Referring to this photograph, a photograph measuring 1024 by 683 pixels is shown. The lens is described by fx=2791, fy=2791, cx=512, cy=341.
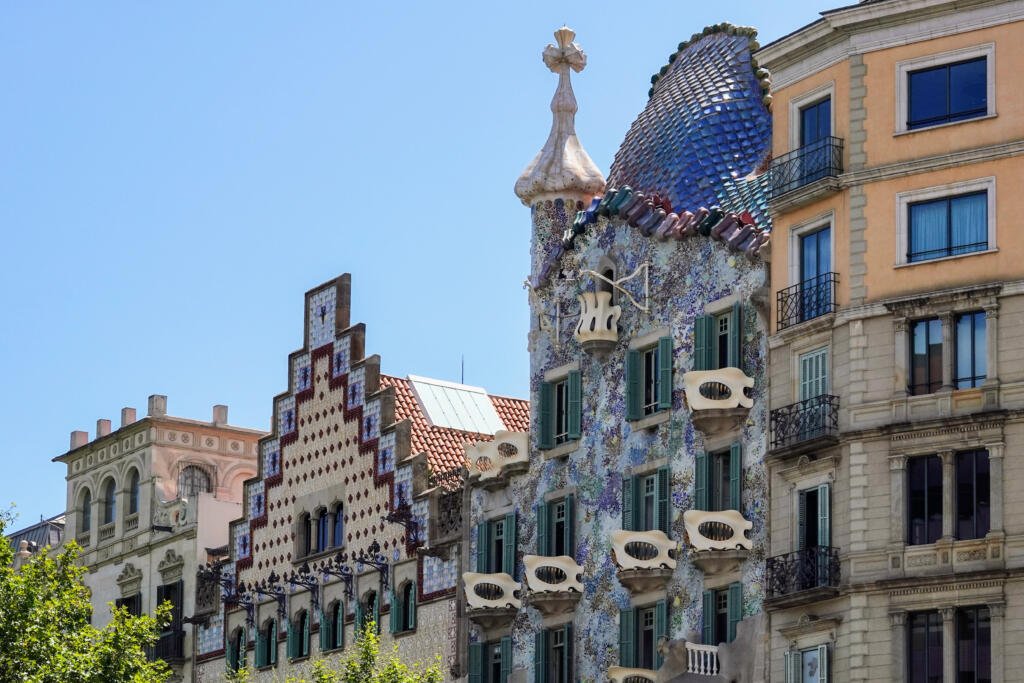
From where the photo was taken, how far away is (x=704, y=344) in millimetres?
56344

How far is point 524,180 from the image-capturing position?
6341 centimetres

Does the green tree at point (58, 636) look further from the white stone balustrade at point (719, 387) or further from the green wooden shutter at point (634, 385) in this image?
the white stone balustrade at point (719, 387)

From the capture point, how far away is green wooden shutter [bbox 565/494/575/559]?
195 feet

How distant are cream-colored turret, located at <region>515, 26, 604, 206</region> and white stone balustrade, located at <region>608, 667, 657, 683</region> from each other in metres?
12.0

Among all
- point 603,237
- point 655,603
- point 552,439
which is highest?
point 603,237

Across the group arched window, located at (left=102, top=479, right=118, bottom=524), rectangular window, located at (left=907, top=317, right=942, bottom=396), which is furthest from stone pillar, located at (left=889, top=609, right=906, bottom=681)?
arched window, located at (left=102, top=479, right=118, bottom=524)

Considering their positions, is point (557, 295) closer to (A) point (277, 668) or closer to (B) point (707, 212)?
(B) point (707, 212)

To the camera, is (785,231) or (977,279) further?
(785,231)

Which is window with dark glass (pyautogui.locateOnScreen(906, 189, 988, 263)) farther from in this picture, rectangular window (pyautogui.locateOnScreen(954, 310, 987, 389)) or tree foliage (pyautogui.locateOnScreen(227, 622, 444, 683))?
tree foliage (pyautogui.locateOnScreen(227, 622, 444, 683))

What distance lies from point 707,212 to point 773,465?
246 inches

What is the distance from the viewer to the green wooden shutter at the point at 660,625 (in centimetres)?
5594

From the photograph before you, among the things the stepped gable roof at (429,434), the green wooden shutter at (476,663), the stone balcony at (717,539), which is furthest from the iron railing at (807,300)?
the stepped gable roof at (429,434)

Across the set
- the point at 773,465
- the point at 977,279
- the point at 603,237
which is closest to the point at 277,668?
the point at 603,237

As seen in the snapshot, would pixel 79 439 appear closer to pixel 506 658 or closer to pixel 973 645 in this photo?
pixel 506 658
